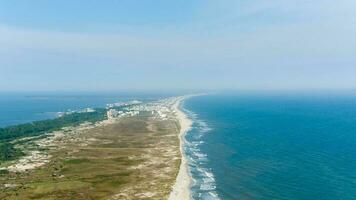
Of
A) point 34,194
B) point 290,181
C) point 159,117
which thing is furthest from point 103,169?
point 159,117

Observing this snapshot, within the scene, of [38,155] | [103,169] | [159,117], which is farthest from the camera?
[159,117]

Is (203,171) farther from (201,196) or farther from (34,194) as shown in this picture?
(34,194)

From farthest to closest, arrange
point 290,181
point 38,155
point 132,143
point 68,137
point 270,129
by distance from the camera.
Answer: point 270,129 < point 68,137 < point 132,143 < point 38,155 < point 290,181

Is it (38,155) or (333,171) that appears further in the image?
(38,155)

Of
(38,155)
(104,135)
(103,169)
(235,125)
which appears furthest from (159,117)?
(103,169)

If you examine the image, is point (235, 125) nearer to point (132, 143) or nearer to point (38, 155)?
point (132, 143)

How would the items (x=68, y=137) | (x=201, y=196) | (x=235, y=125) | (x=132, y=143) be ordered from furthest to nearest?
(x=235, y=125) → (x=68, y=137) → (x=132, y=143) → (x=201, y=196)

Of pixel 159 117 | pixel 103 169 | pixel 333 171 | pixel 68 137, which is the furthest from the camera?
pixel 159 117

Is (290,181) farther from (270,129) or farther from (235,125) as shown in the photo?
(235,125)

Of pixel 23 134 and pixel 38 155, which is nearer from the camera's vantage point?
pixel 38 155
